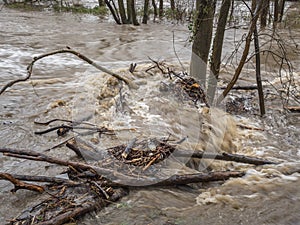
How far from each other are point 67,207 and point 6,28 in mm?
11567

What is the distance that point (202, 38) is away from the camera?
227 inches

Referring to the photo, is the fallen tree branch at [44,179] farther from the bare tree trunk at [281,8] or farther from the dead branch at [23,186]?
the bare tree trunk at [281,8]

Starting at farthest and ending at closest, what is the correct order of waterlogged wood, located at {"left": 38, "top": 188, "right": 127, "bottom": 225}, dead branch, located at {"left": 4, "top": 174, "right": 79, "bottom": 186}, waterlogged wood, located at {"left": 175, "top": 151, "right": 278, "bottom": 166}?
waterlogged wood, located at {"left": 175, "top": 151, "right": 278, "bottom": 166}
dead branch, located at {"left": 4, "top": 174, "right": 79, "bottom": 186}
waterlogged wood, located at {"left": 38, "top": 188, "right": 127, "bottom": 225}

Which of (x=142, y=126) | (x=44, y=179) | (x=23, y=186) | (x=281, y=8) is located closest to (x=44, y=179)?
(x=44, y=179)

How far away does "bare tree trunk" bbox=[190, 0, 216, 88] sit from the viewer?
543cm

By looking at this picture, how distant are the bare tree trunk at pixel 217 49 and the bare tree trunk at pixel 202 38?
0.53 feet

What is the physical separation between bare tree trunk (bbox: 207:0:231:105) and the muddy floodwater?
445 mm

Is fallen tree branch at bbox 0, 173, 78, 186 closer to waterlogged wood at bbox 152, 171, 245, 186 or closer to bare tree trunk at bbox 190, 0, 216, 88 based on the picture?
waterlogged wood at bbox 152, 171, 245, 186

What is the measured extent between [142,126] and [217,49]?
1877mm

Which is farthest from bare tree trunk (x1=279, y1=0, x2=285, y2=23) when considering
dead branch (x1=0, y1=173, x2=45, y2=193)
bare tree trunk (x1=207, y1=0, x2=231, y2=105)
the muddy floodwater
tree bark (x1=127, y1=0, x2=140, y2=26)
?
dead branch (x1=0, y1=173, x2=45, y2=193)

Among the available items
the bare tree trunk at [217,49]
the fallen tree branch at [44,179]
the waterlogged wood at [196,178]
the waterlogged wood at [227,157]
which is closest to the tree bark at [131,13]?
the bare tree trunk at [217,49]

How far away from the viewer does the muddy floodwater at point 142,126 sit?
316 cm

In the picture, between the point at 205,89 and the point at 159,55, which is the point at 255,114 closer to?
the point at 205,89

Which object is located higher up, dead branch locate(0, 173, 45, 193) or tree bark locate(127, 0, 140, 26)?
tree bark locate(127, 0, 140, 26)
